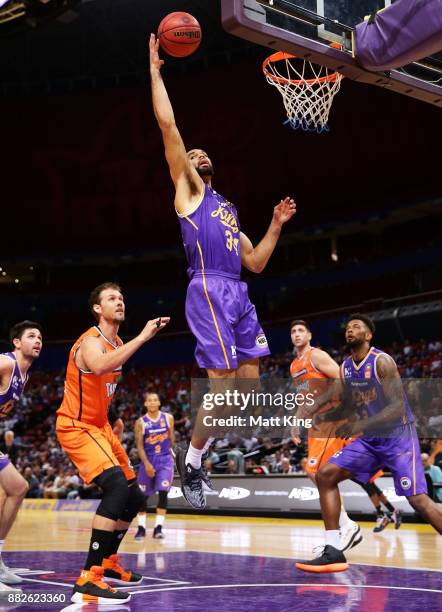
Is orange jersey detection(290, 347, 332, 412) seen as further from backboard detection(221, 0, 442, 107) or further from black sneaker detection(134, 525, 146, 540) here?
backboard detection(221, 0, 442, 107)

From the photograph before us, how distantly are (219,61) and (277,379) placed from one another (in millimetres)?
12980

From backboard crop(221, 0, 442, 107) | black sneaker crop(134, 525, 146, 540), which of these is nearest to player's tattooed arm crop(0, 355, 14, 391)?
backboard crop(221, 0, 442, 107)

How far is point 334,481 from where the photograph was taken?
7.05 metres

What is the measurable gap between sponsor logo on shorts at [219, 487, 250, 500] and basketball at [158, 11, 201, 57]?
10829mm

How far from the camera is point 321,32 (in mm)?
6070

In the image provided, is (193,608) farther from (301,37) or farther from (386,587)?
(301,37)

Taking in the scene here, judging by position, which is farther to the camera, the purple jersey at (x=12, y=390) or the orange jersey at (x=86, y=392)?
the purple jersey at (x=12, y=390)

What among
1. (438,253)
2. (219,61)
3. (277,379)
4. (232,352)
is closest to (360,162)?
(438,253)

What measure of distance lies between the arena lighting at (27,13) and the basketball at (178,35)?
44.1 feet

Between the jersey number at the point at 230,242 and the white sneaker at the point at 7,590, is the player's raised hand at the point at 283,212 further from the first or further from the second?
the white sneaker at the point at 7,590

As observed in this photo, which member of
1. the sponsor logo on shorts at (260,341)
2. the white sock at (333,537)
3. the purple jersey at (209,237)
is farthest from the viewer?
the white sock at (333,537)

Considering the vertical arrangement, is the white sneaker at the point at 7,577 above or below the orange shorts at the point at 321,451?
below

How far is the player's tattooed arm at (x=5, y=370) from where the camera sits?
6.89 m

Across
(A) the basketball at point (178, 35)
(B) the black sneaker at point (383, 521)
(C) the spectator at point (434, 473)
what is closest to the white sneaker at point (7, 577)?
(A) the basketball at point (178, 35)
